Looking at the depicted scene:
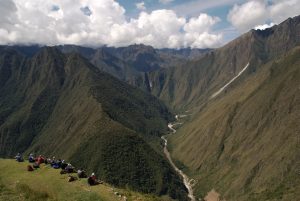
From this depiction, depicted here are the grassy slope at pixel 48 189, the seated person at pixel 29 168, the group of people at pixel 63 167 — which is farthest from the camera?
the seated person at pixel 29 168

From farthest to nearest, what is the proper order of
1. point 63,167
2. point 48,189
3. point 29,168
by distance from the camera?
1. point 63,167
2. point 29,168
3. point 48,189

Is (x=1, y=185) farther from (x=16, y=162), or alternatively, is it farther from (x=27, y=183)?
(x=16, y=162)

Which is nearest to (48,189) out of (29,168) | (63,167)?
(29,168)

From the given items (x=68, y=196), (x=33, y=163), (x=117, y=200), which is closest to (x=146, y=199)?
(x=117, y=200)

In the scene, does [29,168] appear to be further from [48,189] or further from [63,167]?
[48,189]

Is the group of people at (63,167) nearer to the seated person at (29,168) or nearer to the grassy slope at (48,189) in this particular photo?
the seated person at (29,168)

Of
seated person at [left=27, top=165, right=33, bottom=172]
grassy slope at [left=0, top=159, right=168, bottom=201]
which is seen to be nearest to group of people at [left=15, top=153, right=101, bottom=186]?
seated person at [left=27, top=165, right=33, bottom=172]

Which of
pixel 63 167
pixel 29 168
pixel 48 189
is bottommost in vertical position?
pixel 48 189

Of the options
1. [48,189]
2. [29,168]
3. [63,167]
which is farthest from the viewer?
[63,167]

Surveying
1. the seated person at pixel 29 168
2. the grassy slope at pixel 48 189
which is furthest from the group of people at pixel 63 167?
the grassy slope at pixel 48 189
